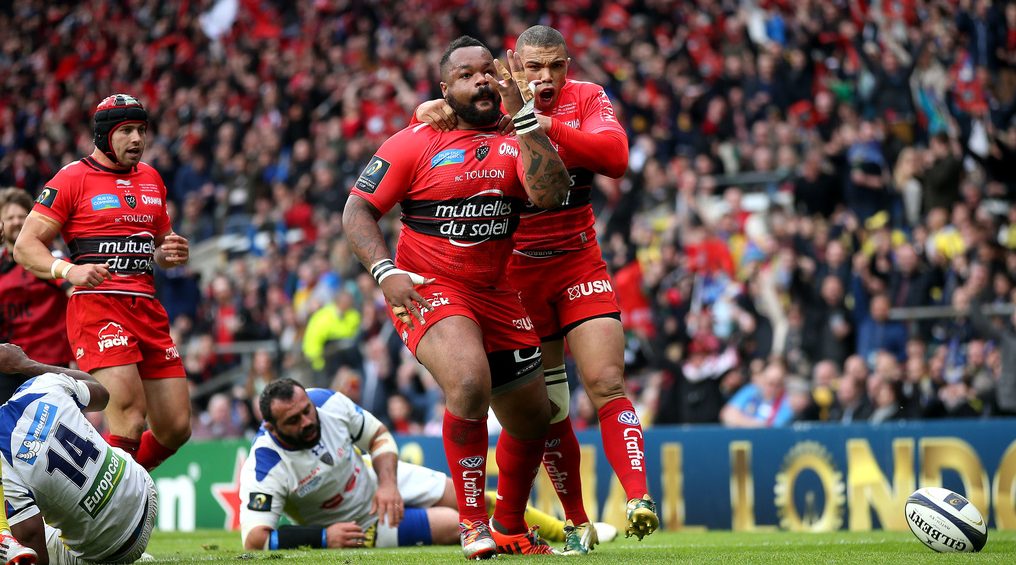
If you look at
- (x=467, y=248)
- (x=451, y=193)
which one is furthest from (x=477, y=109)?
(x=467, y=248)

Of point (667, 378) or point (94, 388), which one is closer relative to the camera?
point (94, 388)

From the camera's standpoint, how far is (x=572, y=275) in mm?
7496

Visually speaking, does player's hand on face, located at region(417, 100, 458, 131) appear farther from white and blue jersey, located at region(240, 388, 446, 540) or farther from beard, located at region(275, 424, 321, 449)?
white and blue jersey, located at region(240, 388, 446, 540)

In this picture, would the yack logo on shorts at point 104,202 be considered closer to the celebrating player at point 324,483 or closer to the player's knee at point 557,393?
the celebrating player at point 324,483

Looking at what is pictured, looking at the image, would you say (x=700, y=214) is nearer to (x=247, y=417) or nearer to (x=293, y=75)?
(x=247, y=417)

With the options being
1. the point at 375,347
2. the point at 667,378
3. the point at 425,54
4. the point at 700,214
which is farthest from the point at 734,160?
the point at 425,54

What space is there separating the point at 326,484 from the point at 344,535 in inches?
23.4

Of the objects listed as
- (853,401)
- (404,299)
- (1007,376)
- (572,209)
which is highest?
(572,209)

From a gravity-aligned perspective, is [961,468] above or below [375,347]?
below

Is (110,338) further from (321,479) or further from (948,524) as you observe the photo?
(948,524)

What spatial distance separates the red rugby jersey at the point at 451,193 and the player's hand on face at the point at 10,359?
1.93 m

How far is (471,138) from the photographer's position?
7.04 meters

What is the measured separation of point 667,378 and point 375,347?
13.5 ft

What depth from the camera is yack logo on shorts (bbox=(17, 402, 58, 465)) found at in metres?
6.38
